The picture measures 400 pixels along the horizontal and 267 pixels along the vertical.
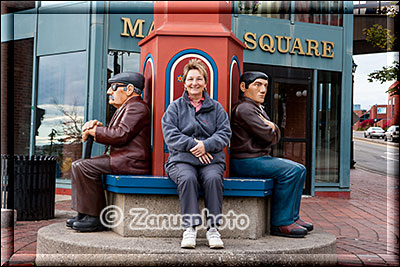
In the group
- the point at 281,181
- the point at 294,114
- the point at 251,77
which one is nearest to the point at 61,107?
the point at 294,114

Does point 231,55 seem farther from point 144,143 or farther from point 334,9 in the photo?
point 334,9

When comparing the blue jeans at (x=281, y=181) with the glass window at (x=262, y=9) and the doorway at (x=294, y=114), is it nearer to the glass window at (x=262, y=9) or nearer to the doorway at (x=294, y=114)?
the doorway at (x=294, y=114)

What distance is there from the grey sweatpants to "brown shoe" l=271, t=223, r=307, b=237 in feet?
2.46

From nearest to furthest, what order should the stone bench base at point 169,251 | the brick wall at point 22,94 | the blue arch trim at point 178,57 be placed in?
the stone bench base at point 169,251
the blue arch trim at point 178,57
the brick wall at point 22,94

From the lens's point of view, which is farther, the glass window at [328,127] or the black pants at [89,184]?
the glass window at [328,127]

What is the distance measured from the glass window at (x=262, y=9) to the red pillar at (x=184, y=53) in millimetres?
6081

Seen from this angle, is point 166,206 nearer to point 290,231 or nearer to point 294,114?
point 290,231

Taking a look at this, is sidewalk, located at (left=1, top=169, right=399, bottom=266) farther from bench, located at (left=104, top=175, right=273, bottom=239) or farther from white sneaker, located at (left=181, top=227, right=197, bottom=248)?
white sneaker, located at (left=181, top=227, right=197, bottom=248)

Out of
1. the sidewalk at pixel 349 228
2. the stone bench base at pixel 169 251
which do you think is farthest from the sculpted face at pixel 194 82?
the sidewalk at pixel 349 228

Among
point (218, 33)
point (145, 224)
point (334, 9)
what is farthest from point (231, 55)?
point (334, 9)

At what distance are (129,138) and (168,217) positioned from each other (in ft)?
2.52

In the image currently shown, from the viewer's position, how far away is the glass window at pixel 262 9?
393 inches

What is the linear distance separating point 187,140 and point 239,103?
792mm

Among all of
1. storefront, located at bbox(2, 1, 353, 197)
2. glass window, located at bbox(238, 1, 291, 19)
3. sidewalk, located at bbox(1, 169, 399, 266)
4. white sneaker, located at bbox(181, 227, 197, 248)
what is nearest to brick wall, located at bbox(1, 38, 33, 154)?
storefront, located at bbox(2, 1, 353, 197)
